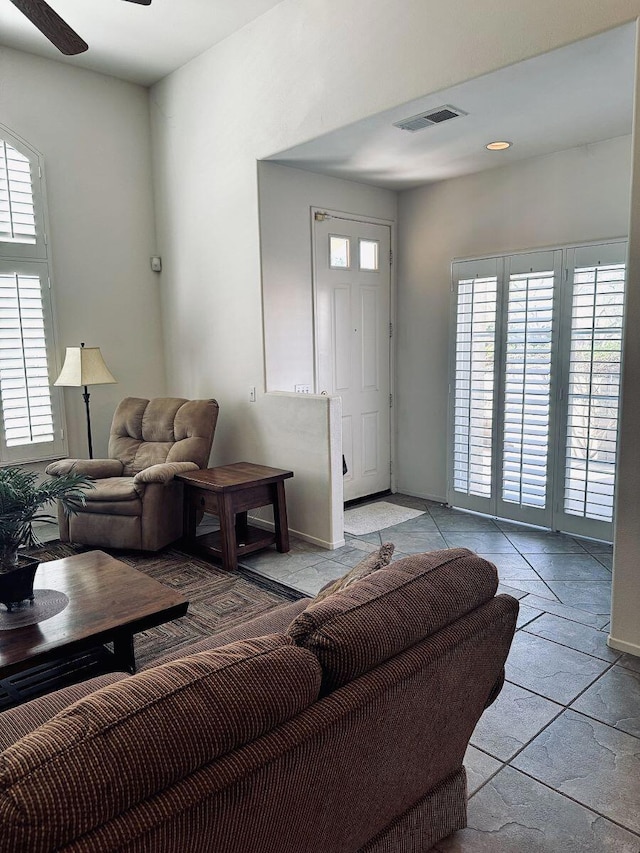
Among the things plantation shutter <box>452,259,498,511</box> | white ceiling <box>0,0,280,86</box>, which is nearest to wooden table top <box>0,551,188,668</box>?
plantation shutter <box>452,259,498,511</box>

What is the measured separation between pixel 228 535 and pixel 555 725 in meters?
2.23

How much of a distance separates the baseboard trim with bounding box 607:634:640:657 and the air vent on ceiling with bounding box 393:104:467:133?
9.45 feet

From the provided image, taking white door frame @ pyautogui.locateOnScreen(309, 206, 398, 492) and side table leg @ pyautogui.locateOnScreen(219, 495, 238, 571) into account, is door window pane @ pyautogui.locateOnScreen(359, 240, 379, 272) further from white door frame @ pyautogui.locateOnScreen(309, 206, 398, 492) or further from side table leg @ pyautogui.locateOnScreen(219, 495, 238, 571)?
side table leg @ pyautogui.locateOnScreen(219, 495, 238, 571)

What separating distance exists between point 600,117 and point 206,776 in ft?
13.1

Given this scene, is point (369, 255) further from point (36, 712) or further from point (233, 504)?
point (36, 712)

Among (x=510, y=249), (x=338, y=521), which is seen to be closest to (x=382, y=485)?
(x=338, y=521)

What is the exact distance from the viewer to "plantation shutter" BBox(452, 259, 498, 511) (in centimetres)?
467

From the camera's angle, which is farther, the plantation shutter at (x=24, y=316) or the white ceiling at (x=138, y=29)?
the plantation shutter at (x=24, y=316)

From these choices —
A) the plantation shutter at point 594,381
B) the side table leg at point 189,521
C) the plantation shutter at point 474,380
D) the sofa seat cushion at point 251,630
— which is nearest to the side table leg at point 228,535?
the side table leg at point 189,521

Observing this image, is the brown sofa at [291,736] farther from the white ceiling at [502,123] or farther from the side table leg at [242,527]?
the side table leg at [242,527]

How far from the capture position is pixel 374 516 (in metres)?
4.97

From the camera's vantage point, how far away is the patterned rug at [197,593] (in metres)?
2.97

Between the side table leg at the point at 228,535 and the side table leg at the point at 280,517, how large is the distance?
1.21ft

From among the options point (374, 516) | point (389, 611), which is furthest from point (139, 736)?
point (374, 516)
